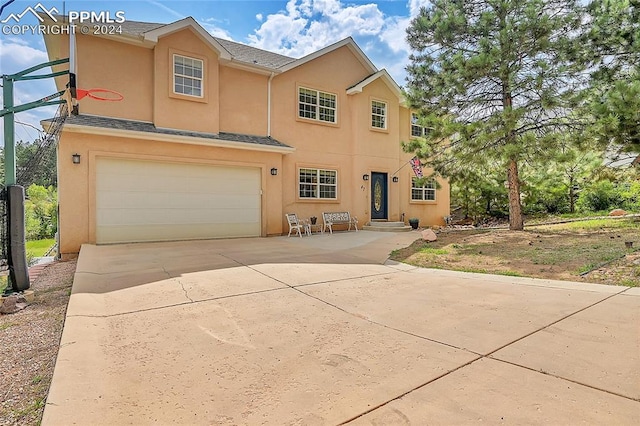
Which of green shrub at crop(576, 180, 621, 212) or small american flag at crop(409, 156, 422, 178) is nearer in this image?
small american flag at crop(409, 156, 422, 178)

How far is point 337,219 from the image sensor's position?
47.6 feet

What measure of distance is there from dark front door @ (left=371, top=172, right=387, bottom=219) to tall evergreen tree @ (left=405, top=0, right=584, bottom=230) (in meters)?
4.27

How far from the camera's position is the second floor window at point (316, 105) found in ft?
47.1

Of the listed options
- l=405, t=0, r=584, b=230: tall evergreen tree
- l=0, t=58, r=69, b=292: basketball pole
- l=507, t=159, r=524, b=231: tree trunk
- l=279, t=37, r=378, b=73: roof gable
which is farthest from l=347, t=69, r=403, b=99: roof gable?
l=0, t=58, r=69, b=292: basketball pole

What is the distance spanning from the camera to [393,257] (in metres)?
8.46

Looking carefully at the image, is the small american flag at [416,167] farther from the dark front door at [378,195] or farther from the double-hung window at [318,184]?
the double-hung window at [318,184]

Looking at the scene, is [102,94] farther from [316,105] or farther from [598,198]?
[598,198]

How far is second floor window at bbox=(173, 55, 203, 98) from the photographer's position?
1167 centimetres

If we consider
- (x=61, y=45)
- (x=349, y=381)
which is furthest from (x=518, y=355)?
(x=61, y=45)

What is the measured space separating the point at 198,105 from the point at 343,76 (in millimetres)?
6553

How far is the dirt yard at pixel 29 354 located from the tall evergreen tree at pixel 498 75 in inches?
404

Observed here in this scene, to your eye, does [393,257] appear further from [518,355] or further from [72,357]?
[72,357]

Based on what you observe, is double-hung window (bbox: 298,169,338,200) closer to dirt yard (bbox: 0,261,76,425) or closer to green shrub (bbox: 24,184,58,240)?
dirt yard (bbox: 0,261,76,425)

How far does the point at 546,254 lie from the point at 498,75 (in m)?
5.51
